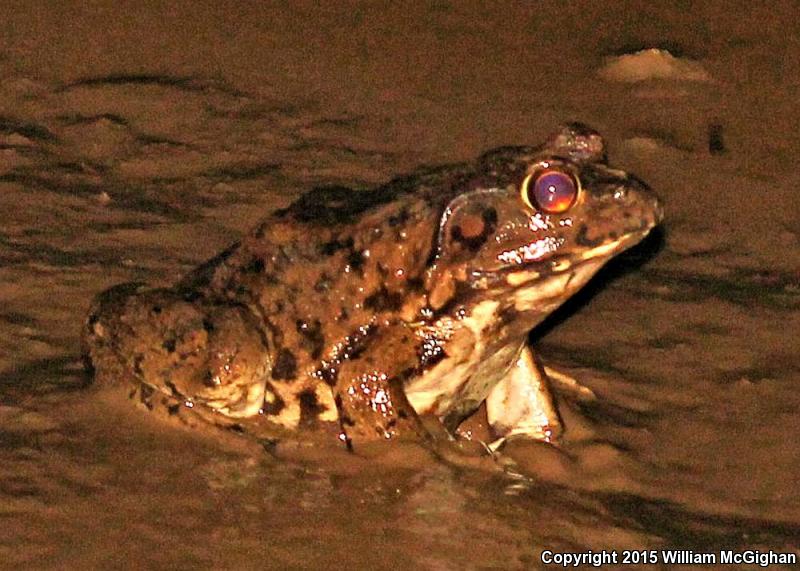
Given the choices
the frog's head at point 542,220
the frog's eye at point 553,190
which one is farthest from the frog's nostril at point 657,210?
the frog's eye at point 553,190

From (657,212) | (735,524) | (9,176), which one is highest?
(657,212)

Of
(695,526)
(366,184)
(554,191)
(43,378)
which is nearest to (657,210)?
(554,191)

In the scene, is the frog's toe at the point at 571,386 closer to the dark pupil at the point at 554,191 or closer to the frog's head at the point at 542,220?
the frog's head at the point at 542,220

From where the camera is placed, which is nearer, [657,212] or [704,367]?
[657,212]

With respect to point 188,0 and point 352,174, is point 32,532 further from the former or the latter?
point 188,0

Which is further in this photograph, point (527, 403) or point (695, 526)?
point (527, 403)

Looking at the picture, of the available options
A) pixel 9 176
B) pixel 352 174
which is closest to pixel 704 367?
pixel 352 174

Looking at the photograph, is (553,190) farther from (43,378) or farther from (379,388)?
(43,378)
